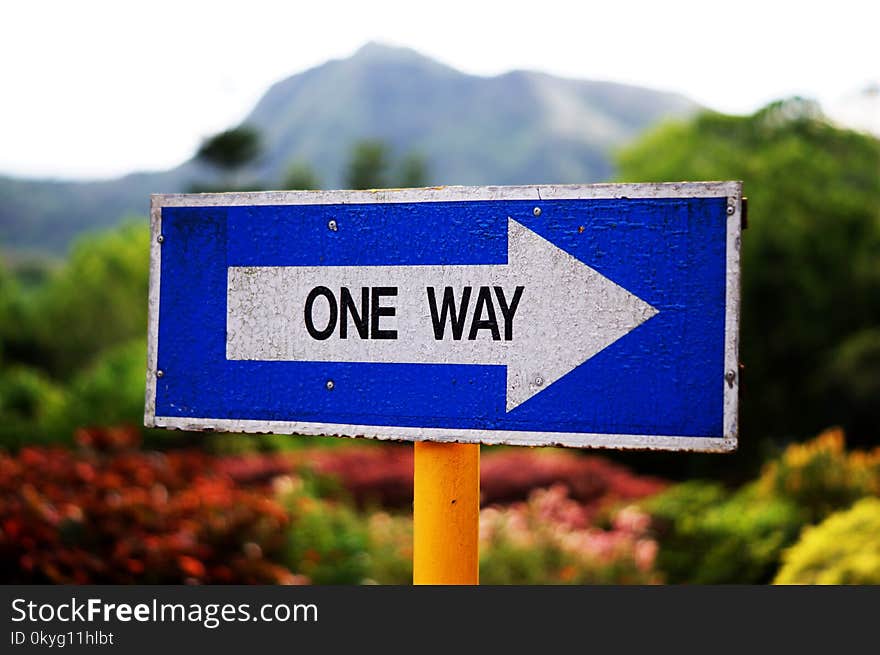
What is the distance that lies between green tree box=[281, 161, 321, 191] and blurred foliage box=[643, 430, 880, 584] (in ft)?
73.8

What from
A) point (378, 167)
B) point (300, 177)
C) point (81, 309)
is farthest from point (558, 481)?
point (378, 167)

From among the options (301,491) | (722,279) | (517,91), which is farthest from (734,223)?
(517,91)

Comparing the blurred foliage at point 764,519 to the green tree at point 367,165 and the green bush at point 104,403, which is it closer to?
the green bush at point 104,403

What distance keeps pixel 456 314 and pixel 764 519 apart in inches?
197

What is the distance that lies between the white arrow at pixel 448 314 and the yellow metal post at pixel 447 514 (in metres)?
0.18

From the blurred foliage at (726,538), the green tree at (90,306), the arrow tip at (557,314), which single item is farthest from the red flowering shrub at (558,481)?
the green tree at (90,306)

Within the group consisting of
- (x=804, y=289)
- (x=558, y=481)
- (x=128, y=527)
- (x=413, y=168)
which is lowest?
(x=558, y=481)

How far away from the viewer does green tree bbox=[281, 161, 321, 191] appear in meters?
27.8

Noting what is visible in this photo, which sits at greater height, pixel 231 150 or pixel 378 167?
pixel 231 150

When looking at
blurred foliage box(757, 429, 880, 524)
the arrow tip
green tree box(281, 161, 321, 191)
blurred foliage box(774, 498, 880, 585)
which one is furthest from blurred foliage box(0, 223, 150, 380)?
the arrow tip

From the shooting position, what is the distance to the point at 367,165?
102 ft

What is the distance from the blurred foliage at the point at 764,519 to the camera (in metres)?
5.64

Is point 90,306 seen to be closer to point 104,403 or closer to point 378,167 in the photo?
point 378,167

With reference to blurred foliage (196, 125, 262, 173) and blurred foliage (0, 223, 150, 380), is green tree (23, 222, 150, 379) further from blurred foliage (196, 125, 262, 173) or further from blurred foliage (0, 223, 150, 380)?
blurred foliage (196, 125, 262, 173)
